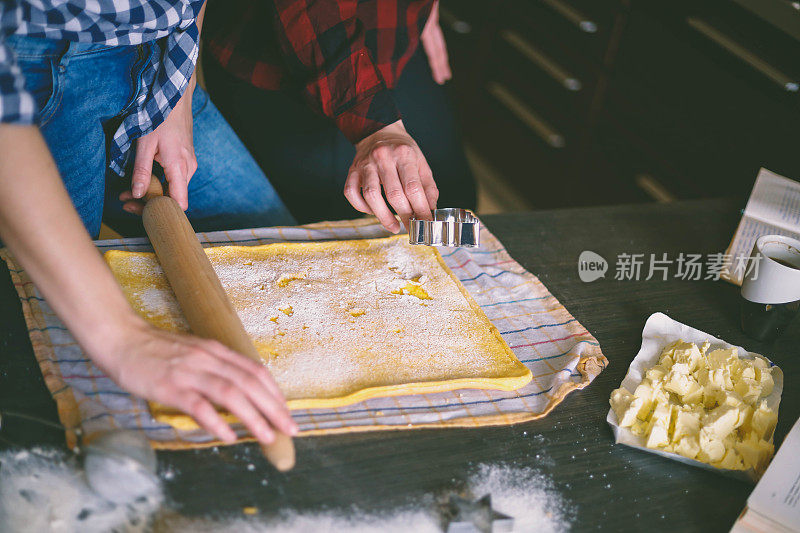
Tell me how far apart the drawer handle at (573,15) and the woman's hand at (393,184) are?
1.56 metres

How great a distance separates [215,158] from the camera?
1.21m

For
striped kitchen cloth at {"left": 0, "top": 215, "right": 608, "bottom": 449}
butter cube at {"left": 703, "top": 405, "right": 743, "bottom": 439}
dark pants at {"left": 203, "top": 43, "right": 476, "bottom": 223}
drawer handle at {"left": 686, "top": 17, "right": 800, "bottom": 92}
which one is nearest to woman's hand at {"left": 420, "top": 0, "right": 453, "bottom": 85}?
dark pants at {"left": 203, "top": 43, "right": 476, "bottom": 223}

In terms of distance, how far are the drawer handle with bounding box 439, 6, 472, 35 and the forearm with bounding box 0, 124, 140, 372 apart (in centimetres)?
265

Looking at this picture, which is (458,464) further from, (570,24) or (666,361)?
(570,24)

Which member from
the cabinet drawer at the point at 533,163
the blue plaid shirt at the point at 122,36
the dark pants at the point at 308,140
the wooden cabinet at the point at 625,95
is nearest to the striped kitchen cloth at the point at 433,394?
the blue plaid shirt at the point at 122,36

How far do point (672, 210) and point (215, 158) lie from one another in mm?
954

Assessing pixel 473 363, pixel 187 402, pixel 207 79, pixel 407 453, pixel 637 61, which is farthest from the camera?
pixel 637 61

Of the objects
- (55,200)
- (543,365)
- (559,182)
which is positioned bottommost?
(559,182)

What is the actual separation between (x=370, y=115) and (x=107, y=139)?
18.1 inches

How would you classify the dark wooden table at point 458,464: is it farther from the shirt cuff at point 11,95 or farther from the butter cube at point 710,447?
the shirt cuff at point 11,95

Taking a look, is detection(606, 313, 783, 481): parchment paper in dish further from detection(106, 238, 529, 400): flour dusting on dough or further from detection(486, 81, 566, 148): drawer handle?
detection(486, 81, 566, 148): drawer handle

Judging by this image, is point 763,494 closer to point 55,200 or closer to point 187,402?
point 187,402

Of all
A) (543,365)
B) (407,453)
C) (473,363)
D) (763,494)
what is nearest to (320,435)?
(407,453)

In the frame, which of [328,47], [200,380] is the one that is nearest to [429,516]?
[200,380]
